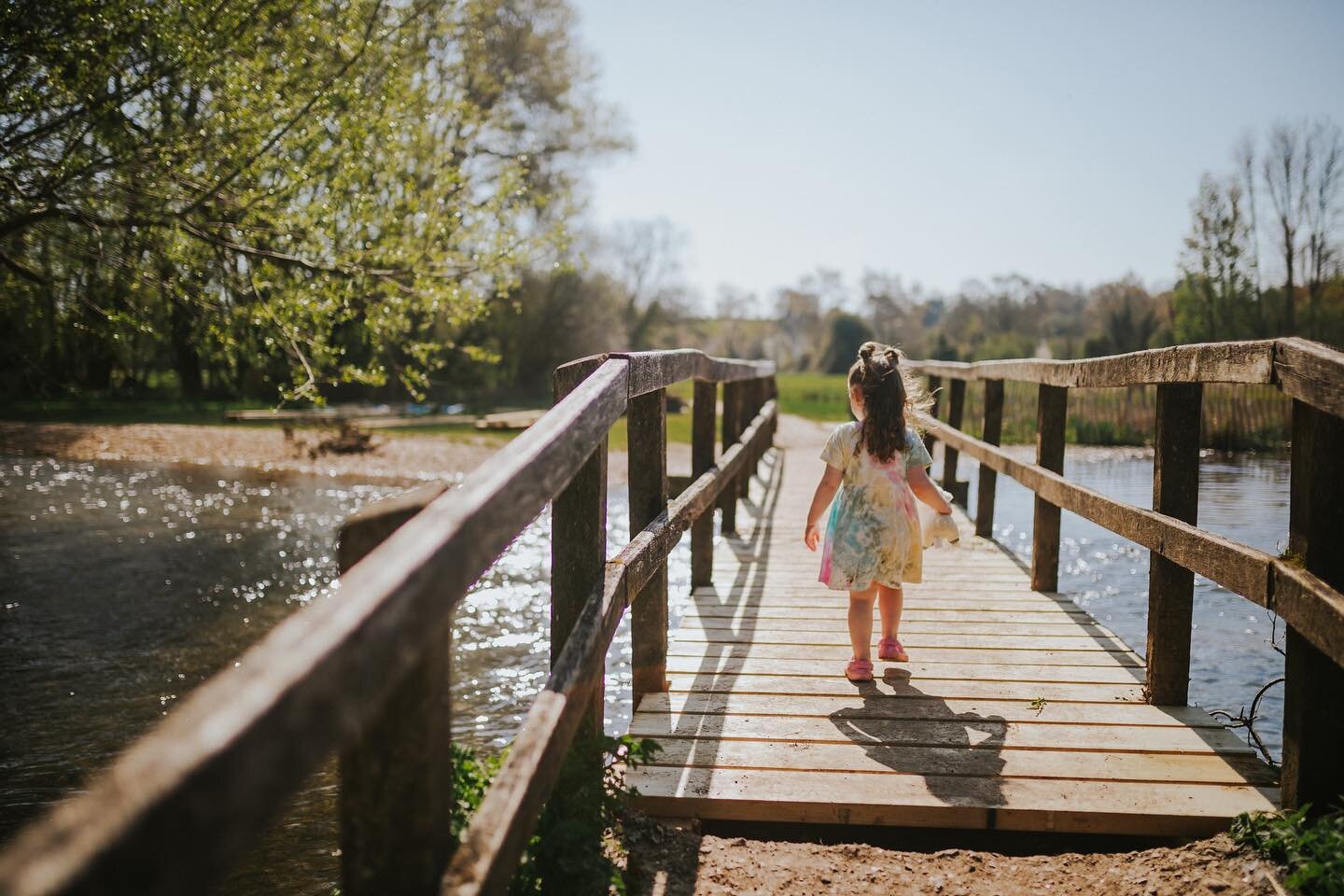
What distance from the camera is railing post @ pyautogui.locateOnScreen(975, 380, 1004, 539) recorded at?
7.27 m

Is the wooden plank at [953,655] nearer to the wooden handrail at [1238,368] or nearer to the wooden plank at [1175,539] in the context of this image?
the wooden plank at [1175,539]

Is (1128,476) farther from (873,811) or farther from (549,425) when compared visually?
(549,425)

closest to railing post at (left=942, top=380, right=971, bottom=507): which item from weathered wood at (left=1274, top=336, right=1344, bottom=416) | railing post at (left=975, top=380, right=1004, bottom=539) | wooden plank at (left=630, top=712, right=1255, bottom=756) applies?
railing post at (left=975, top=380, right=1004, bottom=539)

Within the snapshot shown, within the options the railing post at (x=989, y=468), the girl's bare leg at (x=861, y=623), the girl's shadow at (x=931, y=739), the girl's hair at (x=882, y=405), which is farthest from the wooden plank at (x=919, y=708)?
the railing post at (x=989, y=468)

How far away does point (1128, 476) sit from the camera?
52.1 ft

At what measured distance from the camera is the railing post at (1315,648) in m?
2.58

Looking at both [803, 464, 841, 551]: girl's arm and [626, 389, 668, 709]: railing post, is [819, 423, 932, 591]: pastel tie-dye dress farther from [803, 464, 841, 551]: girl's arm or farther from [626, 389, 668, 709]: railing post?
[626, 389, 668, 709]: railing post

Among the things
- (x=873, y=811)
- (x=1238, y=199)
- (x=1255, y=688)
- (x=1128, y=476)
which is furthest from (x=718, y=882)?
(x=1238, y=199)

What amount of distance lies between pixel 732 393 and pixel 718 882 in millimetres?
6054

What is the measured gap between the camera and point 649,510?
12.2 ft

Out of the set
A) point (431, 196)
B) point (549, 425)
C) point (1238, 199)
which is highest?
point (1238, 199)

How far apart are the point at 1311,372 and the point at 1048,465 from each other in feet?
9.90

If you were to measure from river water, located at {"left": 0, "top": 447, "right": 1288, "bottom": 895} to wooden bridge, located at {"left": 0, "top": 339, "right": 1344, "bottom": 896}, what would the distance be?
1007mm

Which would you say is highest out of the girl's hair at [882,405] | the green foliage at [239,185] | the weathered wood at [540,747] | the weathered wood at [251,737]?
the green foliage at [239,185]
